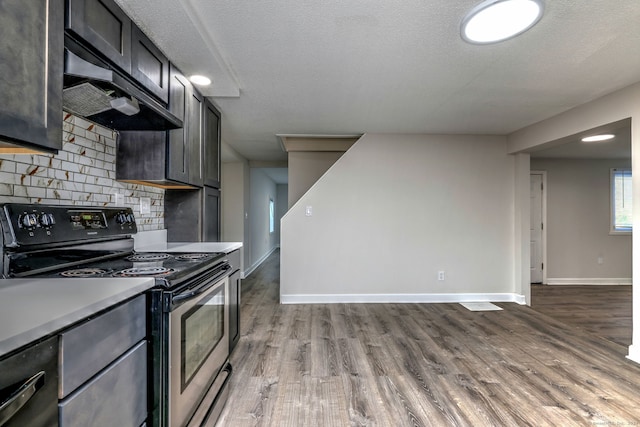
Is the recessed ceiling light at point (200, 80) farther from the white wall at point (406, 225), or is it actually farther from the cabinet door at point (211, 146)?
the white wall at point (406, 225)

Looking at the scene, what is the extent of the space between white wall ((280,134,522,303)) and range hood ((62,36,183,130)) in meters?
2.45

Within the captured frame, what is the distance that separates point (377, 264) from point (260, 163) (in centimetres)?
310

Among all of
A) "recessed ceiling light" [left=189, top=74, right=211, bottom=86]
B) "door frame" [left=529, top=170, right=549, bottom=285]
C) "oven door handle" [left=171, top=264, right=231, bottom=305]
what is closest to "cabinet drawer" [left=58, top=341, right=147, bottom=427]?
"oven door handle" [left=171, top=264, right=231, bottom=305]

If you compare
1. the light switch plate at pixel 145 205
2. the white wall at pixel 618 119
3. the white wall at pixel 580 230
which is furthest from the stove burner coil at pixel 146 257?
the white wall at pixel 580 230

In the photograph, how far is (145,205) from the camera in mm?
2455

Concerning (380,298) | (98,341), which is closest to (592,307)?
(380,298)

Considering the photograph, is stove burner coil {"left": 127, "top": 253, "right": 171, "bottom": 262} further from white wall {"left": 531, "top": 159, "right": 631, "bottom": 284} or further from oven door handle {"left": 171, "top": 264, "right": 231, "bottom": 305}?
white wall {"left": 531, "top": 159, "right": 631, "bottom": 284}

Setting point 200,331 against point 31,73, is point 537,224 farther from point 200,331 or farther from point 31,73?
point 31,73

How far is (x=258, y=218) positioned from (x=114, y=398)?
631cm

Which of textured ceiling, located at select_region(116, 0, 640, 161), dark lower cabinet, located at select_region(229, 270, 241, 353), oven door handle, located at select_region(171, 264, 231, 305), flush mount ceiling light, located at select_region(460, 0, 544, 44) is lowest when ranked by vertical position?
dark lower cabinet, located at select_region(229, 270, 241, 353)

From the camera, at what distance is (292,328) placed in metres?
3.20

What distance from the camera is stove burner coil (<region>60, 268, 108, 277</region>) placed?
1286 millimetres

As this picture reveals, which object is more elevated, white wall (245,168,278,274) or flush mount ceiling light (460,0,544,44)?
flush mount ceiling light (460,0,544,44)

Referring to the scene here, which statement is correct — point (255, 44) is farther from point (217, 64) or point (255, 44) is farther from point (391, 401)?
point (391, 401)
